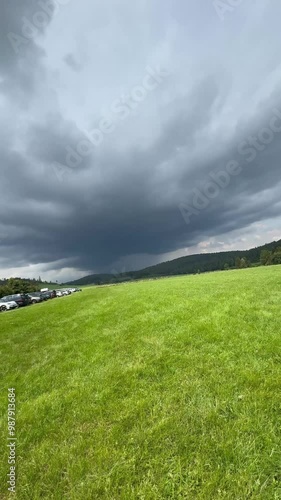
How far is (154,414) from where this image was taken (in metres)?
5.02

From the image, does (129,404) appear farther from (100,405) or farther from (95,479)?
(95,479)

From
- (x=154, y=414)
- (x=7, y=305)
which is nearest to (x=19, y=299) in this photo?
(x=7, y=305)

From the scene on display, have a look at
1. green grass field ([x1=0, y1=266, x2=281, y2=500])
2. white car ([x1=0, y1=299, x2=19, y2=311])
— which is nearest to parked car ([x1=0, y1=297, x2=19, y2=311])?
white car ([x1=0, y1=299, x2=19, y2=311])

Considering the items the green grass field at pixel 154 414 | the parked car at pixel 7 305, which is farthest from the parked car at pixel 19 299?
the green grass field at pixel 154 414

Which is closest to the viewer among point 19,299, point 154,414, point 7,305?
point 154,414

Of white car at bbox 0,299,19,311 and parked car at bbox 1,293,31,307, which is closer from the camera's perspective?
white car at bbox 0,299,19,311

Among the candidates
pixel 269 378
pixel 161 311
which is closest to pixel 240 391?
pixel 269 378

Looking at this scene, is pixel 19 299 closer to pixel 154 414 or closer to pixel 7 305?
pixel 7 305

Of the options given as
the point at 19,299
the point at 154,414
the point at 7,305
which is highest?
the point at 19,299

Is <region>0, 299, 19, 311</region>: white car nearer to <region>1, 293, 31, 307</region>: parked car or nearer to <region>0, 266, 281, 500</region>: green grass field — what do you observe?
<region>1, 293, 31, 307</region>: parked car

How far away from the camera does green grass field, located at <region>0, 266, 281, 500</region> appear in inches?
145

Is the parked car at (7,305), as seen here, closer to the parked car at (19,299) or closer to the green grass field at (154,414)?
the parked car at (19,299)

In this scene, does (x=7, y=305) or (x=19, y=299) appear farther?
(x=19, y=299)

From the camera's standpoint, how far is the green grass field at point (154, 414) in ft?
12.1
